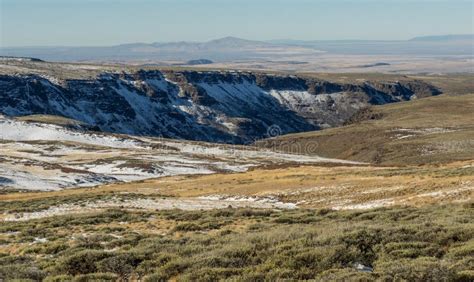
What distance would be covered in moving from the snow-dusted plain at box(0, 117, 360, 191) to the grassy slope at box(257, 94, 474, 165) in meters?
19.5

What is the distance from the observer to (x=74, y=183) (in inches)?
2697

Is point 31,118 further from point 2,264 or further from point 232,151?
point 2,264

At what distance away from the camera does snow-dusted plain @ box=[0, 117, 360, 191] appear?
234 ft

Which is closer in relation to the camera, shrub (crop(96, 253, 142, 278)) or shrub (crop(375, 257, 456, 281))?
shrub (crop(375, 257, 456, 281))

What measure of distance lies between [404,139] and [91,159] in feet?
231

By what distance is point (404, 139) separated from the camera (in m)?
126

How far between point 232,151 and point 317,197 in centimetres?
8458

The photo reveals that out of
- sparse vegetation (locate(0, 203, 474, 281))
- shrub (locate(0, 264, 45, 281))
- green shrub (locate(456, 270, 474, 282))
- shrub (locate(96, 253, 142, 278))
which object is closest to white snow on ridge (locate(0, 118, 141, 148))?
→ sparse vegetation (locate(0, 203, 474, 281))

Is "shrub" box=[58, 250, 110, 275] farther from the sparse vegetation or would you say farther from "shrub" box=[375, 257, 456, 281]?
"shrub" box=[375, 257, 456, 281]

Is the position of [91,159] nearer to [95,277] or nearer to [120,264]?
[120,264]

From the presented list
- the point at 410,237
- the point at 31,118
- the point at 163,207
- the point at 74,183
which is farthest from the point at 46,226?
the point at 31,118

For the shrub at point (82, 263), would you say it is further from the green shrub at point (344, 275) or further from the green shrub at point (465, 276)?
the green shrub at point (465, 276)

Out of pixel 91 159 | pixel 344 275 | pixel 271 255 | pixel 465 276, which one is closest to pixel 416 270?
pixel 465 276

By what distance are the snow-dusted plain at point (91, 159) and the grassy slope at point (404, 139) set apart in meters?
19.5
